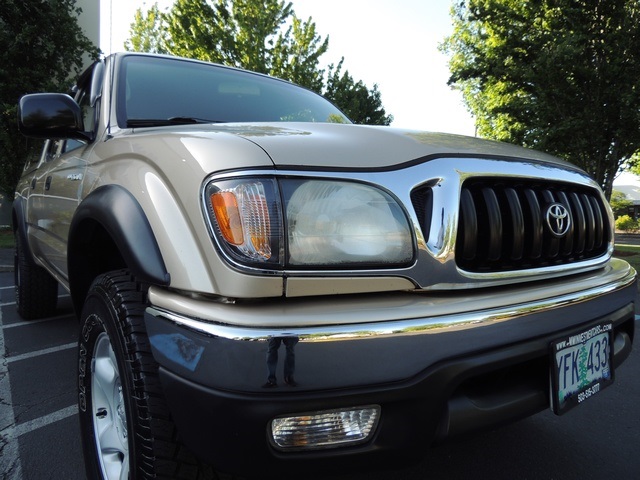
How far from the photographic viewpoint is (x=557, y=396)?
1.34 m

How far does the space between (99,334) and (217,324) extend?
2.31ft

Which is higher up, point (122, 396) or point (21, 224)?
point (21, 224)

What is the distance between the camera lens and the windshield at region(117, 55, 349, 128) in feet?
6.64

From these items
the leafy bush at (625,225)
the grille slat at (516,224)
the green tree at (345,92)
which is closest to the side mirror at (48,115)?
the grille slat at (516,224)

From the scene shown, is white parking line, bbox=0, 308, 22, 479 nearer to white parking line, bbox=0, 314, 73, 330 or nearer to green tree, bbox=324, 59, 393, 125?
white parking line, bbox=0, 314, 73, 330

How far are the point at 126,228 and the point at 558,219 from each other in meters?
1.34

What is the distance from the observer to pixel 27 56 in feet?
38.7

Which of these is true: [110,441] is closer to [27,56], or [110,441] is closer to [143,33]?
[27,56]

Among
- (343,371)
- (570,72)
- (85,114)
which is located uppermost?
(570,72)

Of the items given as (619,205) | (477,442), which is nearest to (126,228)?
(477,442)

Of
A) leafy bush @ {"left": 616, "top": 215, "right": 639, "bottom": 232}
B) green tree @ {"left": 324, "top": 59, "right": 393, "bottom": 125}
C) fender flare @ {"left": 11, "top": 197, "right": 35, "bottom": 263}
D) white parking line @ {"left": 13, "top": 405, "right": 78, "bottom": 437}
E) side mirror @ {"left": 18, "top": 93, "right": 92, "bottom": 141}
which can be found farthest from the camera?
leafy bush @ {"left": 616, "top": 215, "right": 639, "bottom": 232}

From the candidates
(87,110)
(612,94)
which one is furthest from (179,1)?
(87,110)

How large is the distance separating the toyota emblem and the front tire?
1252 millimetres

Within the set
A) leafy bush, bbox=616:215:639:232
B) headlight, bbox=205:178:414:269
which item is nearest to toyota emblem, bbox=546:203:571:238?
headlight, bbox=205:178:414:269
